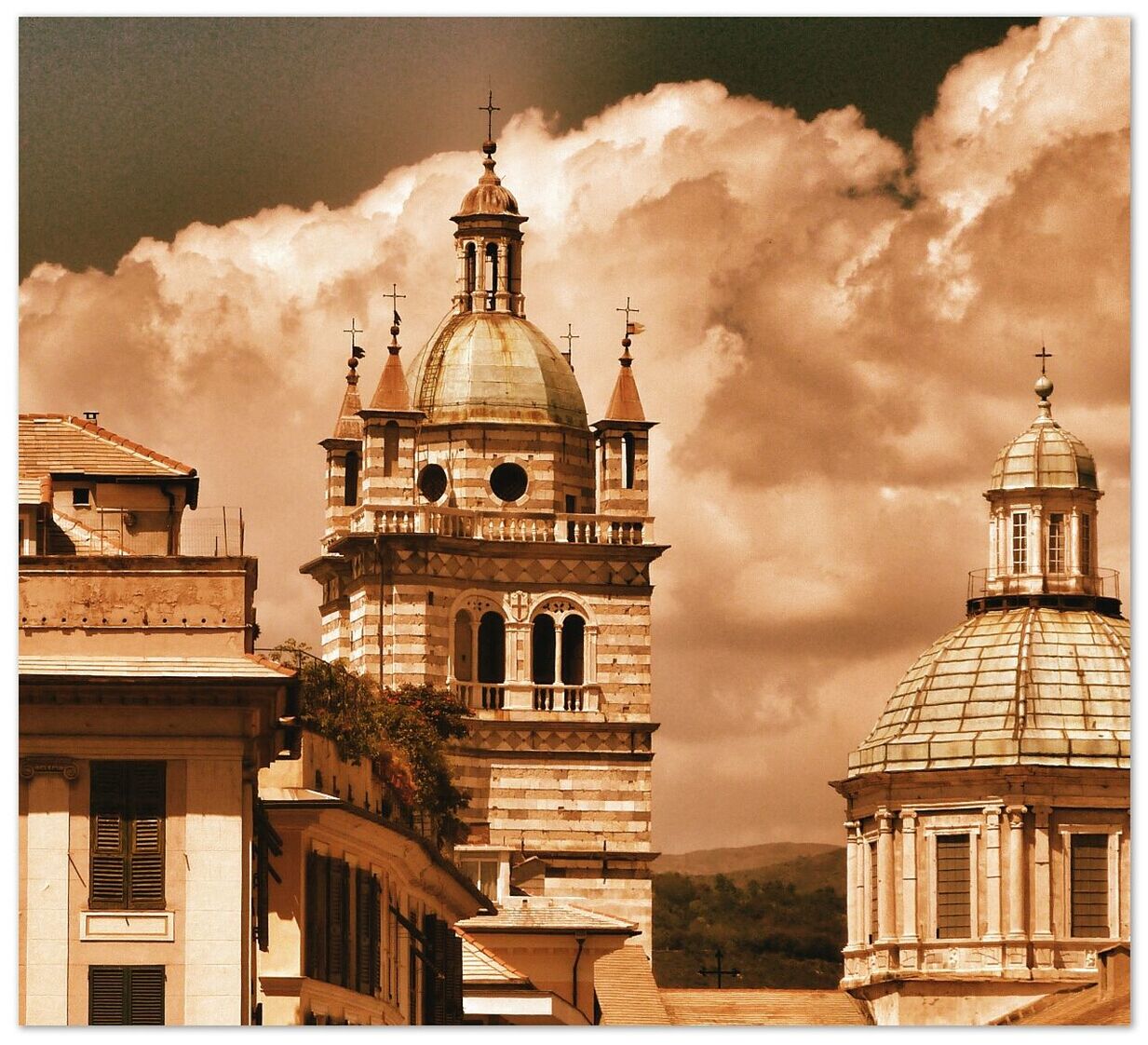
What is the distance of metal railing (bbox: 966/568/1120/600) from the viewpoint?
434 feet

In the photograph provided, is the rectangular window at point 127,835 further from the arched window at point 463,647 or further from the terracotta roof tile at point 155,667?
the arched window at point 463,647

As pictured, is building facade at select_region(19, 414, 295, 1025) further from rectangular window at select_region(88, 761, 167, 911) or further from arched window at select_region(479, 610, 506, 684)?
arched window at select_region(479, 610, 506, 684)

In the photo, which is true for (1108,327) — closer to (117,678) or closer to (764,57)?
(764,57)

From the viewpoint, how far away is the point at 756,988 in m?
118

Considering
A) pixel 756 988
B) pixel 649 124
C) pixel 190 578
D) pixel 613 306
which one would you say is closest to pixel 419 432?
pixel 756 988

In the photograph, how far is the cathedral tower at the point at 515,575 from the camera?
4628 inches

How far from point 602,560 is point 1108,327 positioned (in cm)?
5082

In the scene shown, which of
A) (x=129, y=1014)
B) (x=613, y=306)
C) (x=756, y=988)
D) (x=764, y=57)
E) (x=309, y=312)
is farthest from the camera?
(x=756, y=988)

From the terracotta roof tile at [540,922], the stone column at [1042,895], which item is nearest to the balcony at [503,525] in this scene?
the stone column at [1042,895]

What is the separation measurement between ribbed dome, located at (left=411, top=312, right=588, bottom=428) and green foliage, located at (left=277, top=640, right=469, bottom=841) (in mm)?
15433

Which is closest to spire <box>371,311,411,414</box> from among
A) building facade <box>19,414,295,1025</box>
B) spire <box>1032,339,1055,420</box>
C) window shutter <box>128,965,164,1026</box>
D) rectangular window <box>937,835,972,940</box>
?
rectangular window <box>937,835,972,940</box>

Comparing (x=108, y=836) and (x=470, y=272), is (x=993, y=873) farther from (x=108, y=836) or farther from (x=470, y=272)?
(x=108, y=836)

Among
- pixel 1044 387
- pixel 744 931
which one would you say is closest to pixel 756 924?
pixel 744 931

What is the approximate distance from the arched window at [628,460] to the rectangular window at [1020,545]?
15.7m
